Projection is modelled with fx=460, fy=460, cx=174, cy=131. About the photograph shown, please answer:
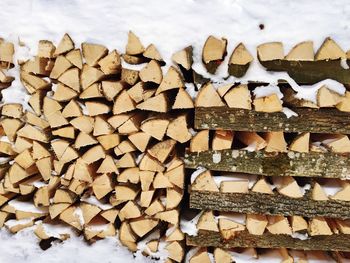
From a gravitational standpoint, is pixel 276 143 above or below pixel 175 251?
above

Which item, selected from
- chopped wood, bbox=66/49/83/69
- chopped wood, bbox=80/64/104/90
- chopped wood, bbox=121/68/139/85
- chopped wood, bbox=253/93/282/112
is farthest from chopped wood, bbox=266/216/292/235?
chopped wood, bbox=66/49/83/69

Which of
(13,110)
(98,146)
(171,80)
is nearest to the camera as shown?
(171,80)

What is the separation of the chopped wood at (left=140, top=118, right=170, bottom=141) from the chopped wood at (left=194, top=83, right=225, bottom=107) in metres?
0.23

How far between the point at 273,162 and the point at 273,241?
46cm

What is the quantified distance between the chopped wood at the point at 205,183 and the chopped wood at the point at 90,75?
745 millimetres

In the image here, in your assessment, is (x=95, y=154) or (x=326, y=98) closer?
(x=326, y=98)

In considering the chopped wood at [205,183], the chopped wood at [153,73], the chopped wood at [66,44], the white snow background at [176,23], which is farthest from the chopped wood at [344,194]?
the chopped wood at [66,44]

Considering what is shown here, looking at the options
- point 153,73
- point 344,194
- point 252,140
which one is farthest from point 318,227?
point 153,73

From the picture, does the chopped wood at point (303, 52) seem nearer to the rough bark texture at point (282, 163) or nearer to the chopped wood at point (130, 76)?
the rough bark texture at point (282, 163)

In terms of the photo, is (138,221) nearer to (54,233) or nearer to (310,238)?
(54,233)

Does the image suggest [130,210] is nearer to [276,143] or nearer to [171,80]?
[171,80]

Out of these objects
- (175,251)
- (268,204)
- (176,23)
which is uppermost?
(176,23)

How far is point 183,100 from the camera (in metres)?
2.31

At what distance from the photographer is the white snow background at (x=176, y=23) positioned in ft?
7.32
